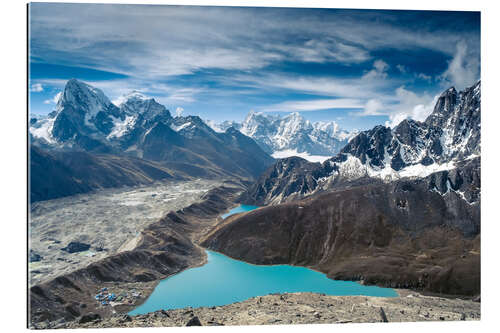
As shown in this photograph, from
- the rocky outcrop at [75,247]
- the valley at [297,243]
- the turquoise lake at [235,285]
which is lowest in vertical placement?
the rocky outcrop at [75,247]

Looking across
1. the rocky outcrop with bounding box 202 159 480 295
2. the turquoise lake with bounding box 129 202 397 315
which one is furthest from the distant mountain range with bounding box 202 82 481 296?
the turquoise lake with bounding box 129 202 397 315

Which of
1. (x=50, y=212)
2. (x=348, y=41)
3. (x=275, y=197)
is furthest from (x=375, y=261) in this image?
(x=50, y=212)

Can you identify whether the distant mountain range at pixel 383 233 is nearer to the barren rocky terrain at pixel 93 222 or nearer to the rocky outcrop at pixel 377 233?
the rocky outcrop at pixel 377 233

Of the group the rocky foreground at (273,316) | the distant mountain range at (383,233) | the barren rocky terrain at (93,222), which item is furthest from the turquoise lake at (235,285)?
the barren rocky terrain at (93,222)

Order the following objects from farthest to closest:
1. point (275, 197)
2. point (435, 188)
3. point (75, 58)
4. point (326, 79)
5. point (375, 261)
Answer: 1. point (275, 197)
2. point (435, 188)
3. point (375, 261)
4. point (326, 79)
5. point (75, 58)

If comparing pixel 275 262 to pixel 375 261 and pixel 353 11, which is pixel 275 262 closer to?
pixel 375 261

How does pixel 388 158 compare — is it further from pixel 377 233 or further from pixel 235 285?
pixel 235 285

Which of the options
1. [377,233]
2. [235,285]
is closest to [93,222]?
[235,285]
